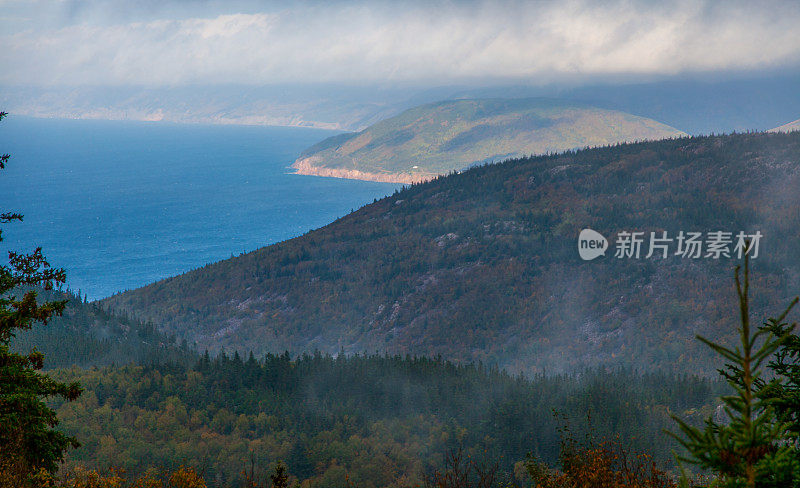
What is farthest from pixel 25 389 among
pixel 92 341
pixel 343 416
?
pixel 92 341

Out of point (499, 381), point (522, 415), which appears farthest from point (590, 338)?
point (522, 415)

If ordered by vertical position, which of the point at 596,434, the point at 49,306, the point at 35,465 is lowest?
the point at 596,434

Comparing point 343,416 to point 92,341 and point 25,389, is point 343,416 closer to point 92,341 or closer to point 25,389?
point 25,389

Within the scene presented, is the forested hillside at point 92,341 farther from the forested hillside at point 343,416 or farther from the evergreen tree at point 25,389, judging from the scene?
the evergreen tree at point 25,389

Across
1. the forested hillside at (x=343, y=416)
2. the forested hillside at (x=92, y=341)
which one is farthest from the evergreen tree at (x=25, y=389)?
the forested hillside at (x=92, y=341)

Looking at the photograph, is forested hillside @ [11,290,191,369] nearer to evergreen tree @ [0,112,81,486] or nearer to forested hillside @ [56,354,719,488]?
forested hillside @ [56,354,719,488]

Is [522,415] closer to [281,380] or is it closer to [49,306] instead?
[281,380]
